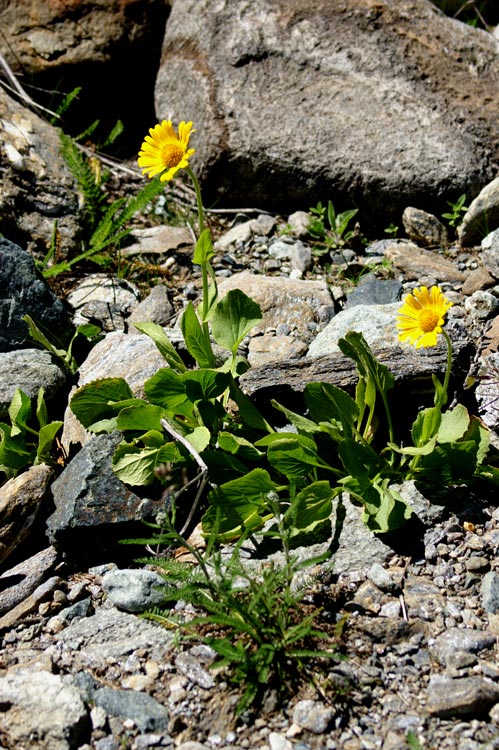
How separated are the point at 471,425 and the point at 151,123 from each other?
441 cm

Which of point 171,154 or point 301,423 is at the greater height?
point 171,154

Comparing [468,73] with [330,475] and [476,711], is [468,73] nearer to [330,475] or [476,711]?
[330,475]

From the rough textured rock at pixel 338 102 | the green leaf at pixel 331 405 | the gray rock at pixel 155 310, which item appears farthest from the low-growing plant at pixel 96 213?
the green leaf at pixel 331 405

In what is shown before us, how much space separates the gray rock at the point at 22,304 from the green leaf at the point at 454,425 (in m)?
2.21

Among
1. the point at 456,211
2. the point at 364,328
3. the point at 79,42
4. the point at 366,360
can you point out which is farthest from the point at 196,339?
the point at 79,42

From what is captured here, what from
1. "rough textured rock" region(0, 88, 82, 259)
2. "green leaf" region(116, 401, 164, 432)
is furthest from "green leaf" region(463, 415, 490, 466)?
"rough textured rock" region(0, 88, 82, 259)

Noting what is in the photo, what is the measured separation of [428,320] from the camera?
2842 mm

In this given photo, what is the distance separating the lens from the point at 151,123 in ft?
21.0

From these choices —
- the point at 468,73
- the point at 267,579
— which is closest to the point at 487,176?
the point at 468,73

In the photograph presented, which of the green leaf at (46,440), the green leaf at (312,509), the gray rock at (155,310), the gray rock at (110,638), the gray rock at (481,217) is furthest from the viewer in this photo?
the gray rock at (481,217)

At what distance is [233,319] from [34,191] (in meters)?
2.38

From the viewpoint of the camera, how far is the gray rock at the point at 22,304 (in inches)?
162

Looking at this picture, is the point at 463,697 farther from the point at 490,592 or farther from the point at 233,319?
the point at 233,319

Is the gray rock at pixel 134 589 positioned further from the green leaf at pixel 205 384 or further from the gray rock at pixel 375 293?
the gray rock at pixel 375 293
